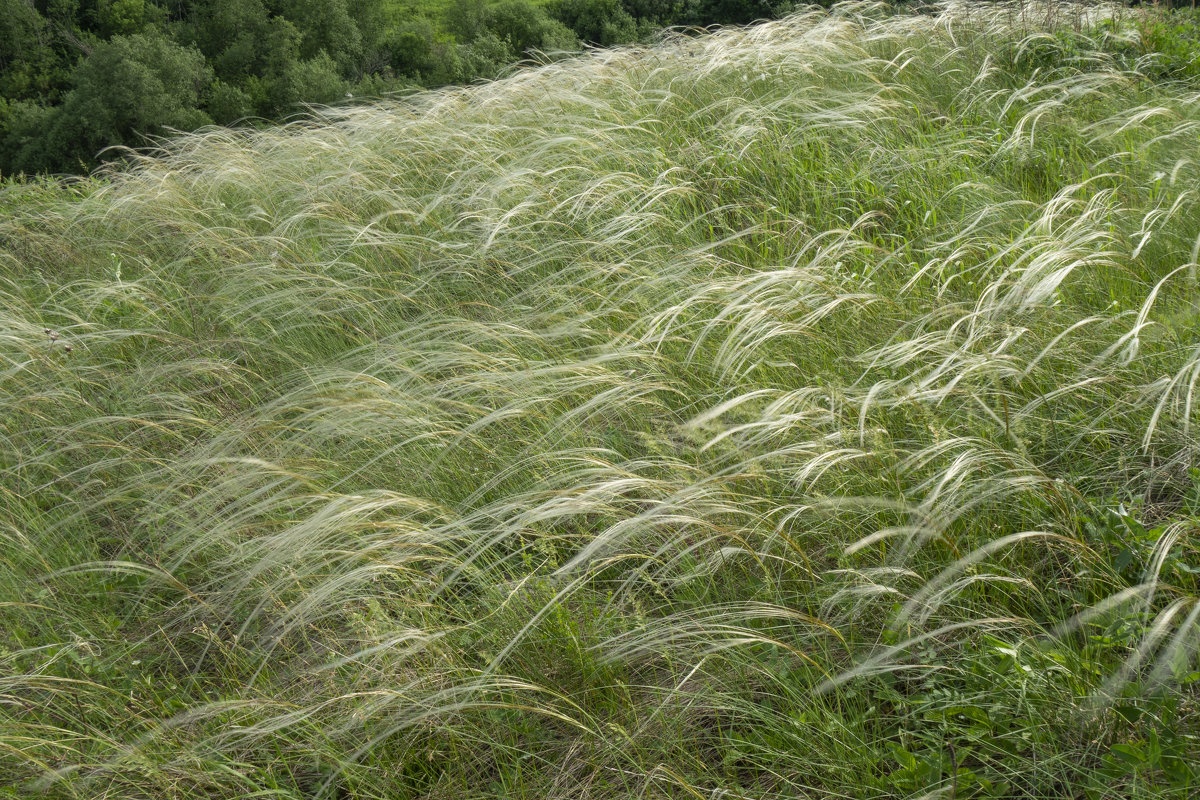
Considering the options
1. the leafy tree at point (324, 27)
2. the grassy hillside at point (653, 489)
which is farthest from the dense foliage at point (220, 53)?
the grassy hillside at point (653, 489)

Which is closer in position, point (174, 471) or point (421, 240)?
point (174, 471)

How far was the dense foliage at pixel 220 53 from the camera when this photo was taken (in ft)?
101

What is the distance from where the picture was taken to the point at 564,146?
3475 mm

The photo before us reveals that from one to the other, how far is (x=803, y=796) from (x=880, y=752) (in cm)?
13

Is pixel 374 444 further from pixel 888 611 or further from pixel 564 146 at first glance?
pixel 564 146

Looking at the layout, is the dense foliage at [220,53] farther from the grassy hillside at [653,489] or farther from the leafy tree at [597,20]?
the grassy hillside at [653,489]

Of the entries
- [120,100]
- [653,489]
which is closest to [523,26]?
[120,100]

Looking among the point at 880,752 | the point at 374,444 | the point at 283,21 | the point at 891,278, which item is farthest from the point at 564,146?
the point at 283,21

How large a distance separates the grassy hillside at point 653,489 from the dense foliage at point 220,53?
903 inches

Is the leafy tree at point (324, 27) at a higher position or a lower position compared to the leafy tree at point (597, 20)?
higher

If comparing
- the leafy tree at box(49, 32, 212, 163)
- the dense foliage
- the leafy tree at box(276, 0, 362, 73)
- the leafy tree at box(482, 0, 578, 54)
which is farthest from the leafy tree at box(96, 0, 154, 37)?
the leafy tree at box(482, 0, 578, 54)

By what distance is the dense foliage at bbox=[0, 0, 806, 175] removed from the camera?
101 feet

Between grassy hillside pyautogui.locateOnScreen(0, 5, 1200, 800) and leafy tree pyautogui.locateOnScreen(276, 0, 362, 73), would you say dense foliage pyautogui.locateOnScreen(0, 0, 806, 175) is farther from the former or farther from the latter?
grassy hillside pyautogui.locateOnScreen(0, 5, 1200, 800)

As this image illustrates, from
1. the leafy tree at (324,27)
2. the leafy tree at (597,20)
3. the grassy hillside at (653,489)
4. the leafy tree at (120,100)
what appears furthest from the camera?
the leafy tree at (324,27)
